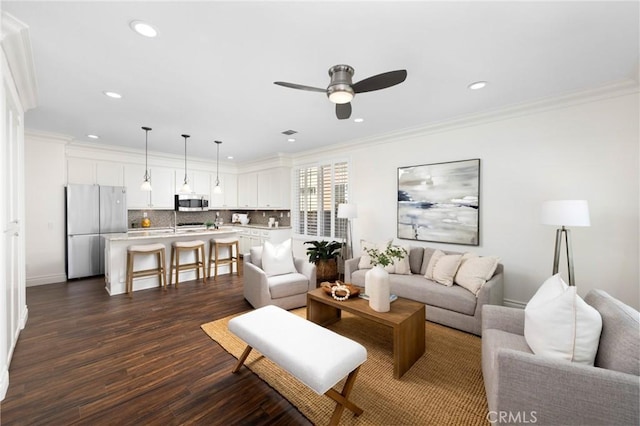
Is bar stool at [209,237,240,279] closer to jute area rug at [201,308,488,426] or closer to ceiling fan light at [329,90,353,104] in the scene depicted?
jute area rug at [201,308,488,426]

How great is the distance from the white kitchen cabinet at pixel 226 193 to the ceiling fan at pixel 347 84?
19.6 ft

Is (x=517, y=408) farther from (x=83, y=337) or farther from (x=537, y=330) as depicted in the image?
(x=83, y=337)

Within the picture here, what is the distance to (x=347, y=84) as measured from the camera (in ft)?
6.60

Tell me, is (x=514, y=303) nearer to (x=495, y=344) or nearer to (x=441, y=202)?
(x=441, y=202)

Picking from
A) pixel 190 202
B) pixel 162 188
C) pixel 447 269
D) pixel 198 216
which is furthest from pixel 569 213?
pixel 198 216

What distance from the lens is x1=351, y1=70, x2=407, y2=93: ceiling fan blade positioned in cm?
191

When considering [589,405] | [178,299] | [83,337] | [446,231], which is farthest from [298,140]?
[589,405]

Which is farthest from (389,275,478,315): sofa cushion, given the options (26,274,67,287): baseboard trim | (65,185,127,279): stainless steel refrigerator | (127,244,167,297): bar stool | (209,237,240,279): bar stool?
(26,274,67,287): baseboard trim

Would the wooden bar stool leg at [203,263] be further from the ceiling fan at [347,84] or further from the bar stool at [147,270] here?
the ceiling fan at [347,84]

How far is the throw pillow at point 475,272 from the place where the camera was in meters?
2.99

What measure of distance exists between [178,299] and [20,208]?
2.04 m

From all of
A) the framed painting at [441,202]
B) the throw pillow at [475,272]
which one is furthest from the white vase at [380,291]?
the framed painting at [441,202]

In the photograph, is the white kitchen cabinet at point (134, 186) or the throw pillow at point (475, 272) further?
the white kitchen cabinet at point (134, 186)

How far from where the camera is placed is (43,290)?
430 cm
